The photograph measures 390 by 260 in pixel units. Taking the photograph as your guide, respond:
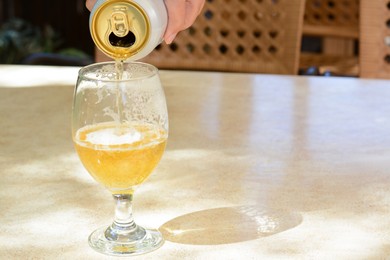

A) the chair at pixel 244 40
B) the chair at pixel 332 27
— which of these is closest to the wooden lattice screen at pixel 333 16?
the chair at pixel 332 27

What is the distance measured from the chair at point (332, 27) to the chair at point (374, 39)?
0.39 m

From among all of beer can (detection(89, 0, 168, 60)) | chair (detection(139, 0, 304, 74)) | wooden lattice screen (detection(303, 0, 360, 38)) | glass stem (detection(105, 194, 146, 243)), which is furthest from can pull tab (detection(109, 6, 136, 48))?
wooden lattice screen (detection(303, 0, 360, 38))

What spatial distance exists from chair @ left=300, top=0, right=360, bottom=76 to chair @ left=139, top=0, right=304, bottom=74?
1.32ft

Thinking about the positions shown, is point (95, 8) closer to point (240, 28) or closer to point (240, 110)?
point (240, 110)

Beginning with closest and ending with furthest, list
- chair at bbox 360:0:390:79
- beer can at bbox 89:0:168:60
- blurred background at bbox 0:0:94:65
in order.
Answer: beer can at bbox 89:0:168:60
chair at bbox 360:0:390:79
blurred background at bbox 0:0:94:65

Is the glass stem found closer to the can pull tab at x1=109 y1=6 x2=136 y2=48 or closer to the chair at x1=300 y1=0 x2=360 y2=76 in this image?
the can pull tab at x1=109 y1=6 x2=136 y2=48

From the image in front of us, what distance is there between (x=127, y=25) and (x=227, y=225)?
23 cm

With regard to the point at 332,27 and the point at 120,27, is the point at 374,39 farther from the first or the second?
the point at 120,27

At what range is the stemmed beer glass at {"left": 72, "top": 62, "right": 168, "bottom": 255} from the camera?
0.79m

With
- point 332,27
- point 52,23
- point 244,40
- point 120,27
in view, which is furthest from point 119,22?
point 52,23

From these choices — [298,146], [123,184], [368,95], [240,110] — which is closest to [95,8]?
[123,184]

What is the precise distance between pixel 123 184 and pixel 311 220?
204mm

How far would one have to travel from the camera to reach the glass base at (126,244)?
2.62ft

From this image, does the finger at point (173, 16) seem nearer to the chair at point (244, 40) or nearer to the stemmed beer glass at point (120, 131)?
the stemmed beer glass at point (120, 131)
